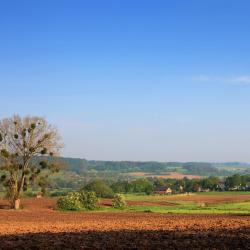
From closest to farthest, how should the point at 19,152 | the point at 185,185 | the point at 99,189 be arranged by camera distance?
the point at 19,152, the point at 99,189, the point at 185,185

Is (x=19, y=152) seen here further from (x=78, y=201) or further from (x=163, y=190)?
(x=163, y=190)

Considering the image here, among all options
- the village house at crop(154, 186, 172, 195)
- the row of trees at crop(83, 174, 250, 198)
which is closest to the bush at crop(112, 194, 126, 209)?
the row of trees at crop(83, 174, 250, 198)

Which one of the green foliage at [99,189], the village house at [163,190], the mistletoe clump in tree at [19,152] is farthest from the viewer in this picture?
the village house at [163,190]

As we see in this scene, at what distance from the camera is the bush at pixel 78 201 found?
68812mm

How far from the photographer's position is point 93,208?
7006 cm

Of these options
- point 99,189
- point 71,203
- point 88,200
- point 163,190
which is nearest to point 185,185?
point 163,190

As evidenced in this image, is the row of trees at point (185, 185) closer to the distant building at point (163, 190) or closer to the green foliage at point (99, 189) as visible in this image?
the distant building at point (163, 190)

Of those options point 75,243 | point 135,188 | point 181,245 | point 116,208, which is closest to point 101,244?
point 75,243

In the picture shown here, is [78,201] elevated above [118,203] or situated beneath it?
elevated above

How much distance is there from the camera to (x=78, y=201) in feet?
227

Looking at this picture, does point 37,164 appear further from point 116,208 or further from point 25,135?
point 116,208

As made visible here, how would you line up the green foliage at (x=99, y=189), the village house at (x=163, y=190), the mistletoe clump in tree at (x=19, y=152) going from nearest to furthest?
the mistletoe clump in tree at (x=19, y=152)
the green foliage at (x=99, y=189)
the village house at (x=163, y=190)

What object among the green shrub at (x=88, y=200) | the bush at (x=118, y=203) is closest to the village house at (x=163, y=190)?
the bush at (x=118, y=203)

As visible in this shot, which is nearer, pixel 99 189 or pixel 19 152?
pixel 19 152
